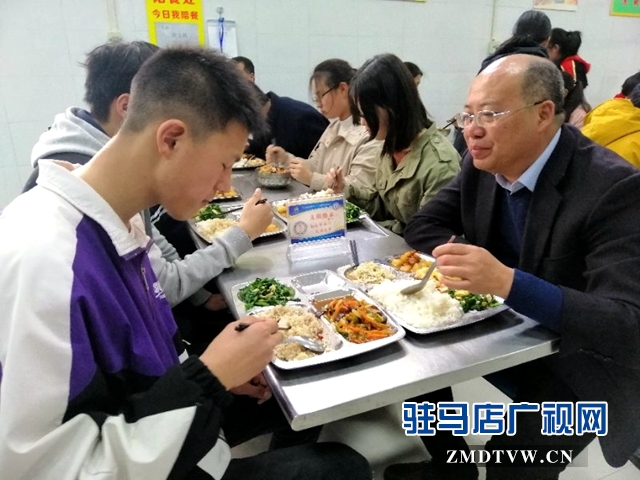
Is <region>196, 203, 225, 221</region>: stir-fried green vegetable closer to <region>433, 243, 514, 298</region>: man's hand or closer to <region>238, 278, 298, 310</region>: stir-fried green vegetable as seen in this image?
<region>238, 278, 298, 310</region>: stir-fried green vegetable

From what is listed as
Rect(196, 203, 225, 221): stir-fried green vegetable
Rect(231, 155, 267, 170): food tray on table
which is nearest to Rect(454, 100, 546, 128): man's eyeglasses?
Rect(196, 203, 225, 221): stir-fried green vegetable

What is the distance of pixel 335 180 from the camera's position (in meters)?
2.42

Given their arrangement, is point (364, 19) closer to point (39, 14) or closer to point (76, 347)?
point (39, 14)

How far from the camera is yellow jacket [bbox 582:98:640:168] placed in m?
2.17

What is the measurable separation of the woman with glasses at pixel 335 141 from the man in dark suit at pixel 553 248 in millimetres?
1153

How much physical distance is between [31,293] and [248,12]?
11.9 ft

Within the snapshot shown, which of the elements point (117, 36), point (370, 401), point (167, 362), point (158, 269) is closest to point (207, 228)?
point (158, 269)

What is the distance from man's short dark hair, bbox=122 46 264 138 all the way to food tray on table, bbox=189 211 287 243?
1.01m

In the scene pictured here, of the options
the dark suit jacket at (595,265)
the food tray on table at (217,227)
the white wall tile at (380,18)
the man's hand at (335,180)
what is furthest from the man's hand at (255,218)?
the white wall tile at (380,18)

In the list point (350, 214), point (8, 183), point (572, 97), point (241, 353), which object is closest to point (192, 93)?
point (241, 353)

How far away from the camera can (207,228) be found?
204 cm

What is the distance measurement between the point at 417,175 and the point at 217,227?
0.96 metres

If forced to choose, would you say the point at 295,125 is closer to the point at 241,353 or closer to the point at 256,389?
the point at 256,389

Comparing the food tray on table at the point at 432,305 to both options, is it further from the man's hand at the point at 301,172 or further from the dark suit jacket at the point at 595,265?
the man's hand at the point at 301,172
